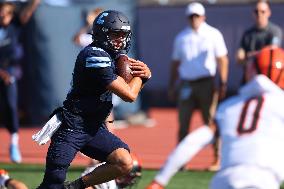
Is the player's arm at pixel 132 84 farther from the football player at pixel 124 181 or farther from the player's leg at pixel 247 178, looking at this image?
the player's leg at pixel 247 178

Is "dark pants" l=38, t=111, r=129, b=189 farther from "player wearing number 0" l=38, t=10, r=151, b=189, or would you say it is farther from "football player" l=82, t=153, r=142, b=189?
"football player" l=82, t=153, r=142, b=189

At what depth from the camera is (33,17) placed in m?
16.3

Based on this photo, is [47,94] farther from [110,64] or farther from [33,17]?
[110,64]

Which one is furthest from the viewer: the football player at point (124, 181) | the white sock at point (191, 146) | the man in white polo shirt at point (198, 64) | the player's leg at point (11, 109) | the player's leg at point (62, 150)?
the player's leg at point (11, 109)

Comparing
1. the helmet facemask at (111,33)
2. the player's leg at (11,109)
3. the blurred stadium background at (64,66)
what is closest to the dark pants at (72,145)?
the helmet facemask at (111,33)

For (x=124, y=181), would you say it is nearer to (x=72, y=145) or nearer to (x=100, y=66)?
(x=72, y=145)

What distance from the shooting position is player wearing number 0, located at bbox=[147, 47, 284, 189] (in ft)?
14.6

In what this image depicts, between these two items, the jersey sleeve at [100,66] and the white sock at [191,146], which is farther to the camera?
the jersey sleeve at [100,66]

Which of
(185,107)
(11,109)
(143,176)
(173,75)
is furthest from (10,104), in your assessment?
(143,176)

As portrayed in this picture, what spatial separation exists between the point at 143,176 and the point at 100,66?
375cm

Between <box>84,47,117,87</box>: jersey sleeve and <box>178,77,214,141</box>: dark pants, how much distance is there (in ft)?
14.1

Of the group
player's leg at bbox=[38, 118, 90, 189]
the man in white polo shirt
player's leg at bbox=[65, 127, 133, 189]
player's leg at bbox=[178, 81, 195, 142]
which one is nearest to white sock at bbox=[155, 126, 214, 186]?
player's leg at bbox=[38, 118, 90, 189]

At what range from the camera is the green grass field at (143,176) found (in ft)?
31.8

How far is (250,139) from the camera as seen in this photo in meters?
4.49
